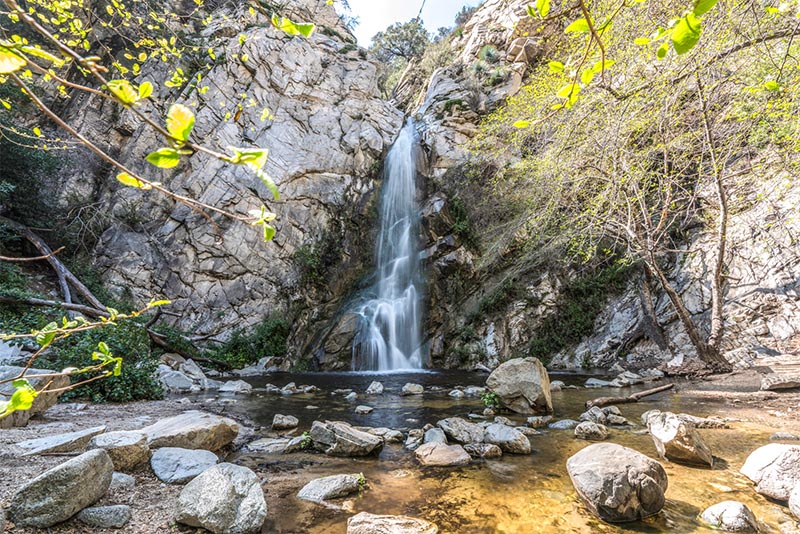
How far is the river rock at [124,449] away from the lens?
10.2 ft

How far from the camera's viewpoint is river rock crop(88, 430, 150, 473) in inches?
123

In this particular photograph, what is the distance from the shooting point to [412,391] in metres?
7.69

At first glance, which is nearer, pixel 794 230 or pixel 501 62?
pixel 794 230

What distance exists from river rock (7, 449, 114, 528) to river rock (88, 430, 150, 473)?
2.10 feet

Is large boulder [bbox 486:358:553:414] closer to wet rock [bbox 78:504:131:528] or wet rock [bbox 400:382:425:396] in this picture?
wet rock [bbox 400:382:425:396]

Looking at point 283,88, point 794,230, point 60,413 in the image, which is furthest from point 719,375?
point 283,88

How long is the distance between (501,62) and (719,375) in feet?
56.6

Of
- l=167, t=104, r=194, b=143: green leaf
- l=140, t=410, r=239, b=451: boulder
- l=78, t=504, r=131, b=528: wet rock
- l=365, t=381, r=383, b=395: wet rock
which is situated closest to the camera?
l=167, t=104, r=194, b=143: green leaf

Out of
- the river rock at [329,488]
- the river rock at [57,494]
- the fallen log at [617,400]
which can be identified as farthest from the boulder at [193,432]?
the fallen log at [617,400]

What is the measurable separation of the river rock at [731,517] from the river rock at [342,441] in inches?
112

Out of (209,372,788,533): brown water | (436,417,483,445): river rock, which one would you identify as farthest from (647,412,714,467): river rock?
(436,417,483,445): river rock

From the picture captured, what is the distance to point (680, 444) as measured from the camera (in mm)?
3363

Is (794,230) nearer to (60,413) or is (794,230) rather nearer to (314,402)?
(314,402)

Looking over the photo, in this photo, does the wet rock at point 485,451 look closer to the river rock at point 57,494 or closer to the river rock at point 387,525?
the river rock at point 387,525
